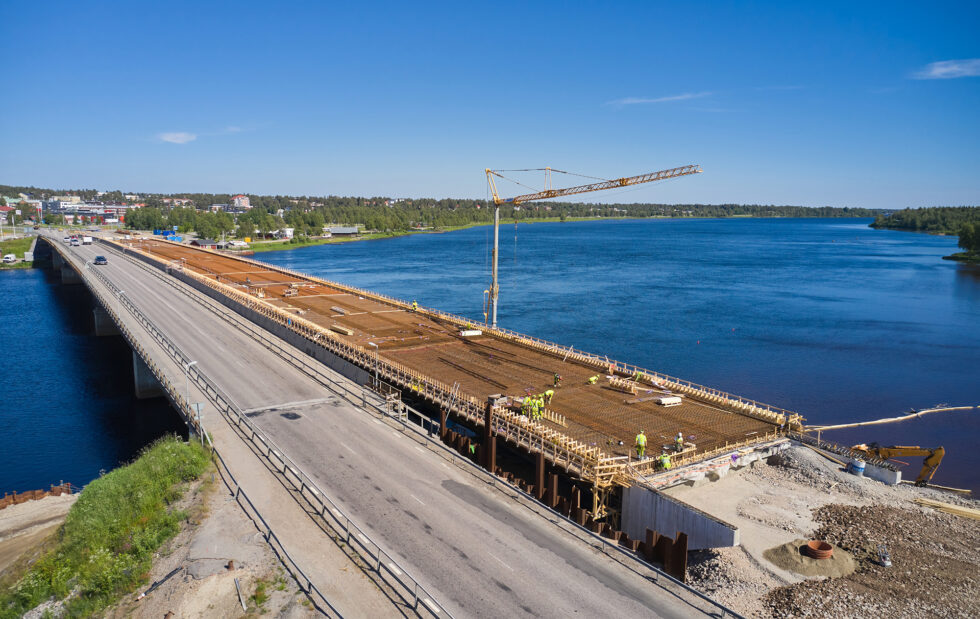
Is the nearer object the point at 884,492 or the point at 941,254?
the point at 884,492

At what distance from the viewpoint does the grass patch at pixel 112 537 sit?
20.8 m

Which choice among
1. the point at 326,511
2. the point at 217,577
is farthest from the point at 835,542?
the point at 217,577

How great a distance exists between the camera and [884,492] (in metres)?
31.4

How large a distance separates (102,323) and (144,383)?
32459 mm

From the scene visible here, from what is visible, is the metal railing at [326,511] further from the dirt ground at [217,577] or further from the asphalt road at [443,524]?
the dirt ground at [217,577]

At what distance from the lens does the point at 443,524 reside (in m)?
23.8

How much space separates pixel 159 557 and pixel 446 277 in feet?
372

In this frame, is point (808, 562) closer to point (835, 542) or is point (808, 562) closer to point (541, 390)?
point (835, 542)

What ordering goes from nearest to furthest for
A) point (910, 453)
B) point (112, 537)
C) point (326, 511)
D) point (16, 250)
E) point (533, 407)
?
1. point (112, 537)
2. point (326, 511)
3. point (910, 453)
4. point (533, 407)
5. point (16, 250)

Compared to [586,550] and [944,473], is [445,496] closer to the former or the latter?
[586,550]

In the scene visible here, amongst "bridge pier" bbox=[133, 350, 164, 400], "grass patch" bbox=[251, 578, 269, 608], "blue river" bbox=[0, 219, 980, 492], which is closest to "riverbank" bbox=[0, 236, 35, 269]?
"blue river" bbox=[0, 219, 980, 492]

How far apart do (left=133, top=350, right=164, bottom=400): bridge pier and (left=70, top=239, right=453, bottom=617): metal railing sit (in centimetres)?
1542

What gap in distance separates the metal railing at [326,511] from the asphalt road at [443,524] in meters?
0.55

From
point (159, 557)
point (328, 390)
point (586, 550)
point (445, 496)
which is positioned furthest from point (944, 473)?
point (159, 557)
